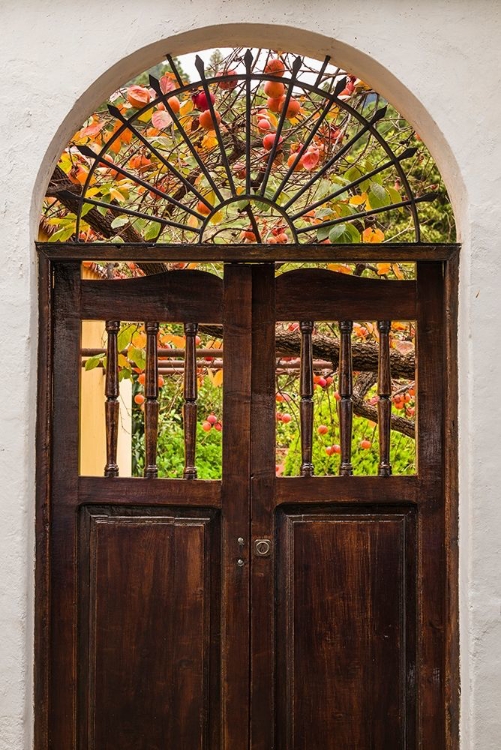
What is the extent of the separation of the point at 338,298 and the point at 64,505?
1432 mm

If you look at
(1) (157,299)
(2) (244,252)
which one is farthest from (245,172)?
(1) (157,299)

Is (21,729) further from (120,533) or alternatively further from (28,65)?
(28,65)

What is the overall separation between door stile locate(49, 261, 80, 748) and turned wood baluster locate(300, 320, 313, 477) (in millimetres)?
941

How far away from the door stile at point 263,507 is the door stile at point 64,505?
74cm

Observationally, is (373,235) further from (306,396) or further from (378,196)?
(306,396)

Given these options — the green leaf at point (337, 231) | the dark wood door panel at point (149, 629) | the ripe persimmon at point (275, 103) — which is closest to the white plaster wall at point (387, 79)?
the dark wood door panel at point (149, 629)

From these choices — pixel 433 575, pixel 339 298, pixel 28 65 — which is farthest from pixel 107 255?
pixel 433 575

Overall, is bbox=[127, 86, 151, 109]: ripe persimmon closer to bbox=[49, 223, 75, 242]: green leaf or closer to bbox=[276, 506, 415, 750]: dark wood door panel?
bbox=[49, 223, 75, 242]: green leaf

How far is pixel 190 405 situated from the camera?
300 cm

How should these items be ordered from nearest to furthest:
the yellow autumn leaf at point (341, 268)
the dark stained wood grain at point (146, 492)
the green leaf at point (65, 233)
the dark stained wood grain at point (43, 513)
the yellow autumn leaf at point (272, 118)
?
the dark stained wood grain at point (43, 513) < the dark stained wood grain at point (146, 492) < the green leaf at point (65, 233) < the yellow autumn leaf at point (272, 118) < the yellow autumn leaf at point (341, 268)

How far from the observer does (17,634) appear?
2727 mm

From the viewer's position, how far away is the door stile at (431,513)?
2936mm

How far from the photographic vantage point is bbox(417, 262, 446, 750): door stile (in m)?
2.94

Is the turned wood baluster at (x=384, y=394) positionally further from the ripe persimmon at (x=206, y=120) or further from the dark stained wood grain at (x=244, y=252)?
the ripe persimmon at (x=206, y=120)
